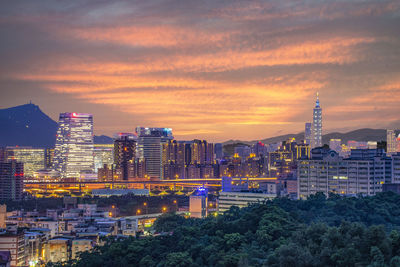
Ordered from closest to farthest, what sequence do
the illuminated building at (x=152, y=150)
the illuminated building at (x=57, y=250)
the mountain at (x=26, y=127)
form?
the illuminated building at (x=57, y=250) → the illuminated building at (x=152, y=150) → the mountain at (x=26, y=127)

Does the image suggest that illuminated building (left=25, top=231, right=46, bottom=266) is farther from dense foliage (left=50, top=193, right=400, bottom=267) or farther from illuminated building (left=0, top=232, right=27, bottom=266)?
dense foliage (left=50, top=193, right=400, bottom=267)

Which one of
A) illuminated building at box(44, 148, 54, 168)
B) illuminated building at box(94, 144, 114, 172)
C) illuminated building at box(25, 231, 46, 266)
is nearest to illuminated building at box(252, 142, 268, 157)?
illuminated building at box(94, 144, 114, 172)

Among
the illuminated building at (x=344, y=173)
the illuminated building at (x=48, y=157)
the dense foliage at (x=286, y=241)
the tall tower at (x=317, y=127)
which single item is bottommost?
the dense foliage at (x=286, y=241)

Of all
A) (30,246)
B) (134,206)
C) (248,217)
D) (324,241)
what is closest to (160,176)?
(134,206)

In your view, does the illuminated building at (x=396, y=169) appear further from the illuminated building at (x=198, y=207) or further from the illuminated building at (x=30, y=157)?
the illuminated building at (x=30, y=157)

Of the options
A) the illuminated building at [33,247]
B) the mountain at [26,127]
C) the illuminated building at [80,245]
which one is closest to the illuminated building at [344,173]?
the illuminated building at [80,245]

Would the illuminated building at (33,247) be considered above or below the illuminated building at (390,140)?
below

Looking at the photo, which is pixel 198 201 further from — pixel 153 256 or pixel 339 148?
pixel 339 148
